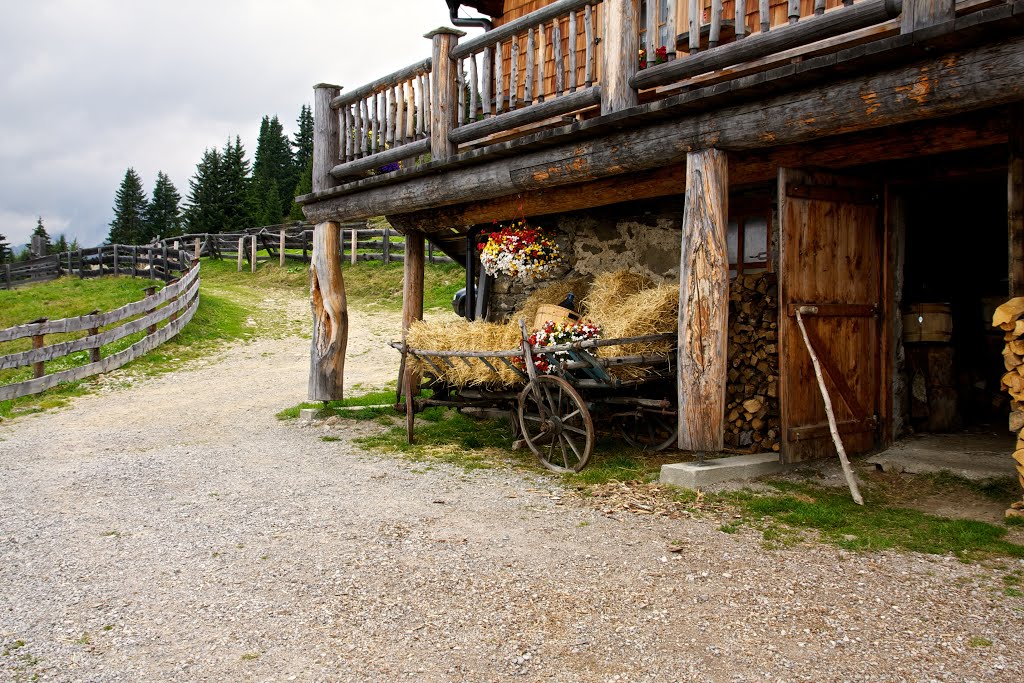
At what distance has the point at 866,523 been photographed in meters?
4.83

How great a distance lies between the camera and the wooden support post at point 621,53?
20.4ft

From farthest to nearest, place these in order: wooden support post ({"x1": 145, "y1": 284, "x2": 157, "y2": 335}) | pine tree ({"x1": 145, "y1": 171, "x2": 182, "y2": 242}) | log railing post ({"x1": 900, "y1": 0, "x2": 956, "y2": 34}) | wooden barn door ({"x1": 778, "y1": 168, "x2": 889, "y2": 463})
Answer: pine tree ({"x1": 145, "y1": 171, "x2": 182, "y2": 242})
wooden support post ({"x1": 145, "y1": 284, "x2": 157, "y2": 335})
wooden barn door ({"x1": 778, "y1": 168, "x2": 889, "y2": 463})
log railing post ({"x1": 900, "y1": 0, "x2": 956, "y2": 34})

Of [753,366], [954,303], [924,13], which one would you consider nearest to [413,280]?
[753,366]

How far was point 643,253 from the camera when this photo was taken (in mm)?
8594

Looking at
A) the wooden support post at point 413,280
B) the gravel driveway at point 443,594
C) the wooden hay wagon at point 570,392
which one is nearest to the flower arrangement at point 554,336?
the wooden hay wagon at point 570,392

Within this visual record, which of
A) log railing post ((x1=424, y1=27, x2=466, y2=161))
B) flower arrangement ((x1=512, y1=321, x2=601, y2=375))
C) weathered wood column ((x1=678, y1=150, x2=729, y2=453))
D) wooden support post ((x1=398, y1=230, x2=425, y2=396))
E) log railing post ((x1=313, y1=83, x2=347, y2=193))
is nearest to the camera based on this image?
weathered wood column ((x1=678, y1=150, x2=729, y2=453))

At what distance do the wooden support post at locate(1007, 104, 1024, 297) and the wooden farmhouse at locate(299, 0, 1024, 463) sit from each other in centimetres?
1

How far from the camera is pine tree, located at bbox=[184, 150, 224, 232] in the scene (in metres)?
40.3

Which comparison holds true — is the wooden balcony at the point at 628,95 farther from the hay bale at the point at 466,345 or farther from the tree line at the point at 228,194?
the tree line at the point at 228,194

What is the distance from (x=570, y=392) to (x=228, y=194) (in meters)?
38.5

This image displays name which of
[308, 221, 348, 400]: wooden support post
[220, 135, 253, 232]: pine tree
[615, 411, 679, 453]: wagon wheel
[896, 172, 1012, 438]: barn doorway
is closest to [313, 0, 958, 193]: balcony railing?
[308, 221, 348, 400]: wooden support post

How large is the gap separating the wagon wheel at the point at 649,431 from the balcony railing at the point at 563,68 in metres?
2.76

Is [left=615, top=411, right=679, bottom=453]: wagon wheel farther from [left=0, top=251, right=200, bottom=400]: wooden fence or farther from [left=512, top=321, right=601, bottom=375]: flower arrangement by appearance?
[left=0, top=251, right=200, bottom=400]: wooden fence

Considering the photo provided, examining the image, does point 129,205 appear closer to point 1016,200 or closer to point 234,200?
point 234,200
